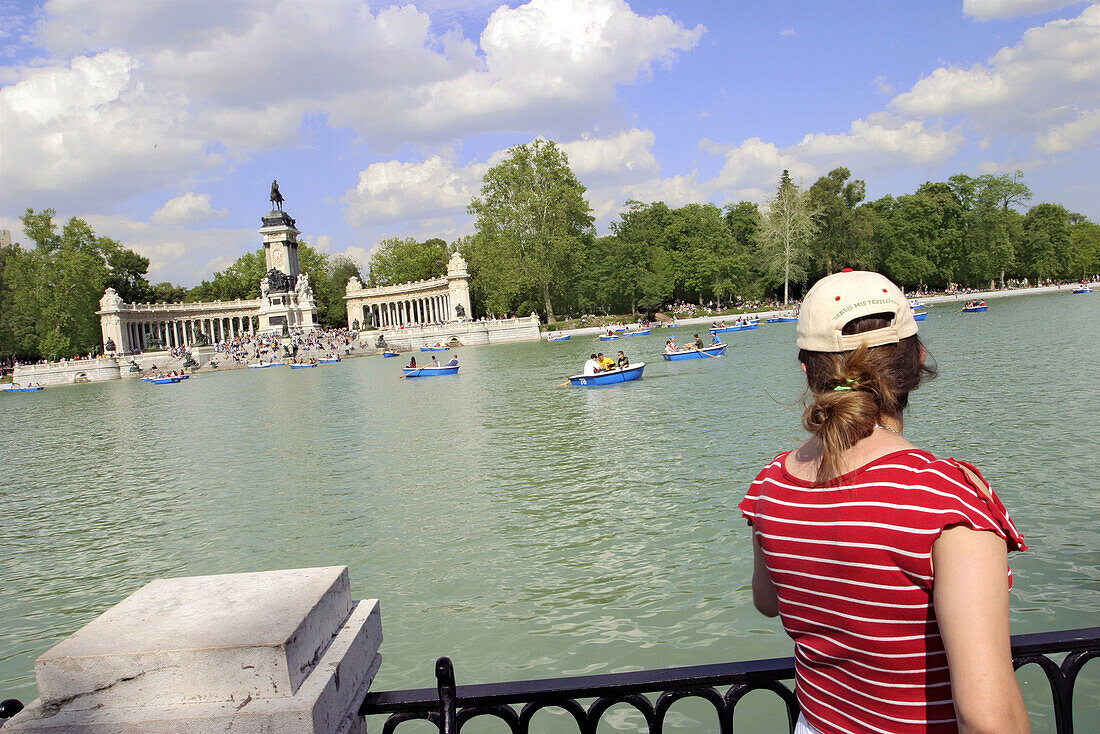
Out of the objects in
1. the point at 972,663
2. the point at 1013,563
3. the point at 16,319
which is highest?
the point at 16,319

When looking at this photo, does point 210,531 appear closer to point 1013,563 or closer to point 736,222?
point 1013,563

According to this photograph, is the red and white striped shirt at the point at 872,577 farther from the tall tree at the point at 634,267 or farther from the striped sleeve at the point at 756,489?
the tall tree at the point at 634,267

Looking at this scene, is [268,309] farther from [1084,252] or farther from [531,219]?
[1084,252]

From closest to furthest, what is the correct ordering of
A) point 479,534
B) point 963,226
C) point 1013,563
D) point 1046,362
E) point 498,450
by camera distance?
point 1013,563, point 479,534, point 498,450, point 1046,362, point 963,226

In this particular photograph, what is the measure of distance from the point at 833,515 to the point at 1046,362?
84.3 ft

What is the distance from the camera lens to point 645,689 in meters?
2.21

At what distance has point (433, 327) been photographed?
73.0 m

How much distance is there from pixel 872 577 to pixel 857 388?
0.42 meters

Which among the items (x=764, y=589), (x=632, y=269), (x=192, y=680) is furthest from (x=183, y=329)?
(x=764, y=589)

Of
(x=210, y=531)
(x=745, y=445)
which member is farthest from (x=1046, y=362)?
(x=210, y=531)

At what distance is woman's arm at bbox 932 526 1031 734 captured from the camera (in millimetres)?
1479

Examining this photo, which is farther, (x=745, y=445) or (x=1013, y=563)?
(x=745, y=445)

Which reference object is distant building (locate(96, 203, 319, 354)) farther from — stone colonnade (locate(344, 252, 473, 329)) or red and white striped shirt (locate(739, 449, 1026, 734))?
red and white striped shirt (locate(739, 449, 1026, 734))

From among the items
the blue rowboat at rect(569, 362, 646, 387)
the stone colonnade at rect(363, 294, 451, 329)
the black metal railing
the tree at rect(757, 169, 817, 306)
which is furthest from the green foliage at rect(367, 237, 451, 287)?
the black metal railing
